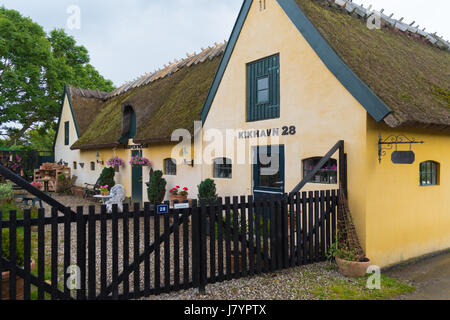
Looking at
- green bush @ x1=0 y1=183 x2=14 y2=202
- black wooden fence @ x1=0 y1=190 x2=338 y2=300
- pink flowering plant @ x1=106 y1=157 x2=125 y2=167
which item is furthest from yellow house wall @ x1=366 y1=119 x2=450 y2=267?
pink flowering plant @ x1=106 y1=157 x2=125 y2=167

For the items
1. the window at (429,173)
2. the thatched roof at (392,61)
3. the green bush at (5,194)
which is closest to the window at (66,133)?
the green bush at (5,194)

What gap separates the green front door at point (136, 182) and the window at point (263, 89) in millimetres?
6978

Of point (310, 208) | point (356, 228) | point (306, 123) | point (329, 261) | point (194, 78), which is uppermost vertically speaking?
point (194, 78)

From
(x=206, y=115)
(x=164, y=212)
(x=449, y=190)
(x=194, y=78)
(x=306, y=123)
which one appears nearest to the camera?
(x=164, y=212)

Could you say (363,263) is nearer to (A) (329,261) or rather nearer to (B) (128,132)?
(A) (329,261)

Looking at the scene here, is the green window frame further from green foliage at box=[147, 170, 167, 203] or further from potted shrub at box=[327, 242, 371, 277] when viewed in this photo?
potted shrub at box=[327, 242, 371, 277]

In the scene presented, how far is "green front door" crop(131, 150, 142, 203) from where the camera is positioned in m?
14.2

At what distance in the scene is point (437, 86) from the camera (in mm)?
7578

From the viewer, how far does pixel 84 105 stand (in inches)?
877

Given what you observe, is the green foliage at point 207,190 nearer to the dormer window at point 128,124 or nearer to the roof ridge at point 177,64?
the dormer window at point 128,124

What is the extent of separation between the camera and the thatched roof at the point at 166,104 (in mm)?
11826

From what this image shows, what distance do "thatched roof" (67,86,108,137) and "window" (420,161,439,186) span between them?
18571mm
